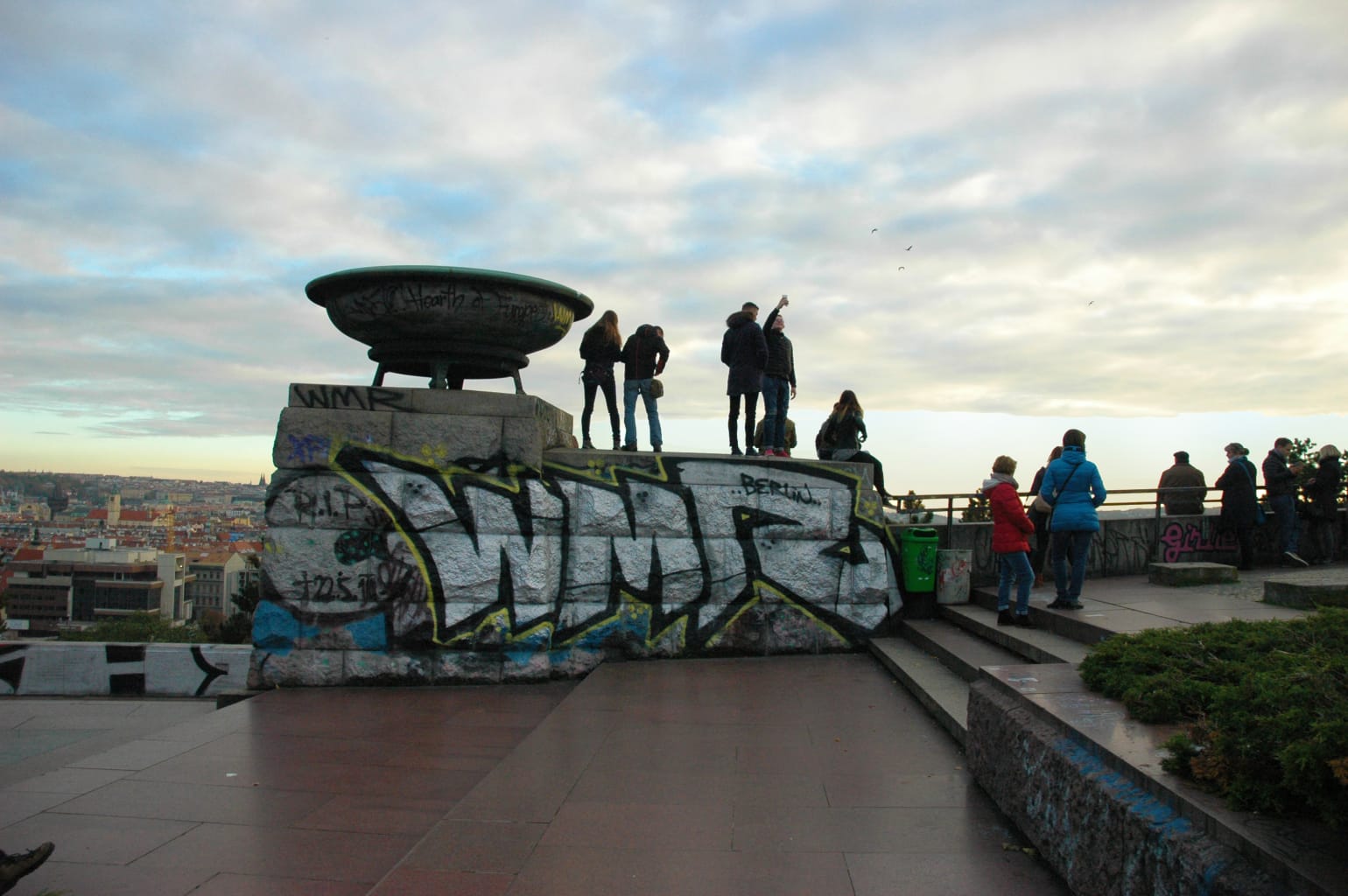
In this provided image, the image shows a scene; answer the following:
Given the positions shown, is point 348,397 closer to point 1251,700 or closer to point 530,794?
point 530,794

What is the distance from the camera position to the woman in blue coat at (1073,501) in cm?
759

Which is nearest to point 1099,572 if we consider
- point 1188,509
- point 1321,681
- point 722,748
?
point 1188,509

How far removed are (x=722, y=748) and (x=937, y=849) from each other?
1873mm

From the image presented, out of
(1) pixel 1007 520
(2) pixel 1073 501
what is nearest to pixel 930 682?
(1) pixel 1007 520

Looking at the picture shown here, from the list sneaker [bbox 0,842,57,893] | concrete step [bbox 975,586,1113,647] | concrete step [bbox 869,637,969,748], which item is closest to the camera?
sneaker [bbox 0,842,57,893]

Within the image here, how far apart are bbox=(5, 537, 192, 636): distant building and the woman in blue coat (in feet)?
130

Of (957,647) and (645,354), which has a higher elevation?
(645,354)

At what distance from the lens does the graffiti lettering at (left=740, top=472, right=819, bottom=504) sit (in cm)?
860

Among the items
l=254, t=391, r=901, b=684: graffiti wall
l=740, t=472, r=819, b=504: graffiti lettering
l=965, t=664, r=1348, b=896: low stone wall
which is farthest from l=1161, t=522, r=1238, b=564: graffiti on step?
l=965, t=664, r=1348, b=896: low stone wall

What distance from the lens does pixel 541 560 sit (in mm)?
7867

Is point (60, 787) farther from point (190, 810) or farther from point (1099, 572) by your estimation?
point (1099, 572)

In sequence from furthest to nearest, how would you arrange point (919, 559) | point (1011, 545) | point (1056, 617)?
point (919, 559)
point (1011, 545)
point (1056, 617)

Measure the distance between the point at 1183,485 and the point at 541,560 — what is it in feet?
29.1

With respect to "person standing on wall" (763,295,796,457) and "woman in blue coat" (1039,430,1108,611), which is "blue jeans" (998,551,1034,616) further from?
"person standing on wall" (763,295,796,457)
